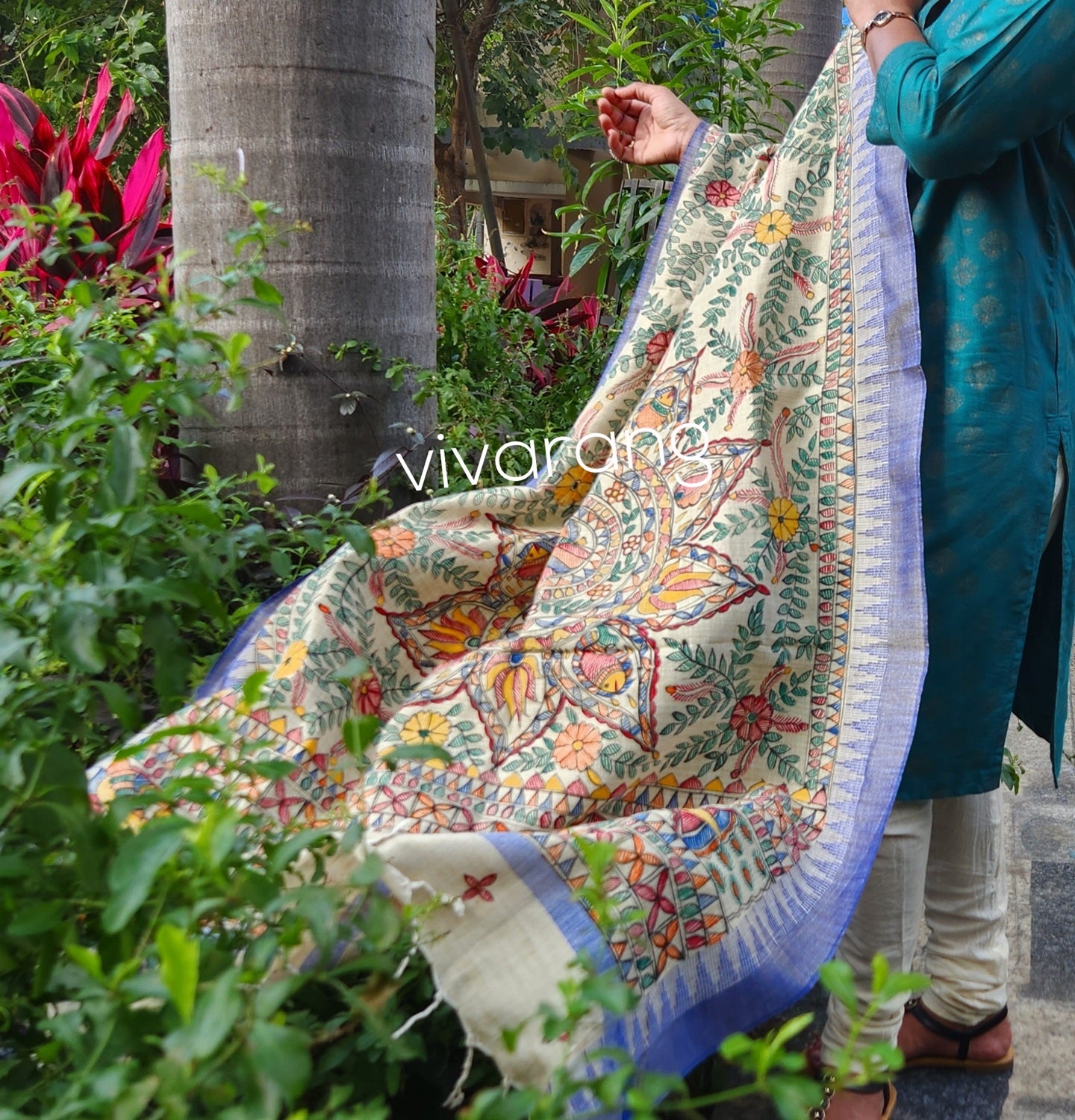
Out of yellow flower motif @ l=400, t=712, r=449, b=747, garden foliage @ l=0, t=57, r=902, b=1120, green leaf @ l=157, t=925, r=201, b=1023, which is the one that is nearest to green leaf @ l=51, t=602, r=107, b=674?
garden foliage @ l=0, t=57, r=902, b=1120

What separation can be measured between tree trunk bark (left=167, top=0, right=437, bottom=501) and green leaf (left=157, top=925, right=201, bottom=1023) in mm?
1734

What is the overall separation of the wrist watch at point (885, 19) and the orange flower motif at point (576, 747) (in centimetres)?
108

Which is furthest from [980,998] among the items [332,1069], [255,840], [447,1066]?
[255,840]

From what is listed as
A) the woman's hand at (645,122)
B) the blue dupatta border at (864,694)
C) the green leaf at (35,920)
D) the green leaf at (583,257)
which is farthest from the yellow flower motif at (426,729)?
the green leaf at (583,257)

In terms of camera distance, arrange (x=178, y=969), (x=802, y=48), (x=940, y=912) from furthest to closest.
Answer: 1. (x=802, y=48)
2. (x=940, y=912)
3. (x=178, y=969)

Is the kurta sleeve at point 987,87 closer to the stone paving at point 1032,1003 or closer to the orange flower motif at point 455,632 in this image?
the orange flower motif at point 455,632

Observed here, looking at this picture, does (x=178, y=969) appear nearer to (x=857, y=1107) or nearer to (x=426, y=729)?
(x=426, y=729)

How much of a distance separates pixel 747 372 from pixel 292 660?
2.63 feet

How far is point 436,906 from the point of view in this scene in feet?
3.79

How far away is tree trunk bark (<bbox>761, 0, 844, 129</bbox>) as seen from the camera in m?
3.86

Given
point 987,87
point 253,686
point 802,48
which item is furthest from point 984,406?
point 802,48

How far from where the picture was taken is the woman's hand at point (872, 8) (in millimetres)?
1680

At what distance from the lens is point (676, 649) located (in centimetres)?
155

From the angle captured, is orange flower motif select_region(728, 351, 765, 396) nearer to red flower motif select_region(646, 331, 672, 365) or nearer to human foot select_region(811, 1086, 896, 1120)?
red flower motif select_region(646, 331, 672, 365)
